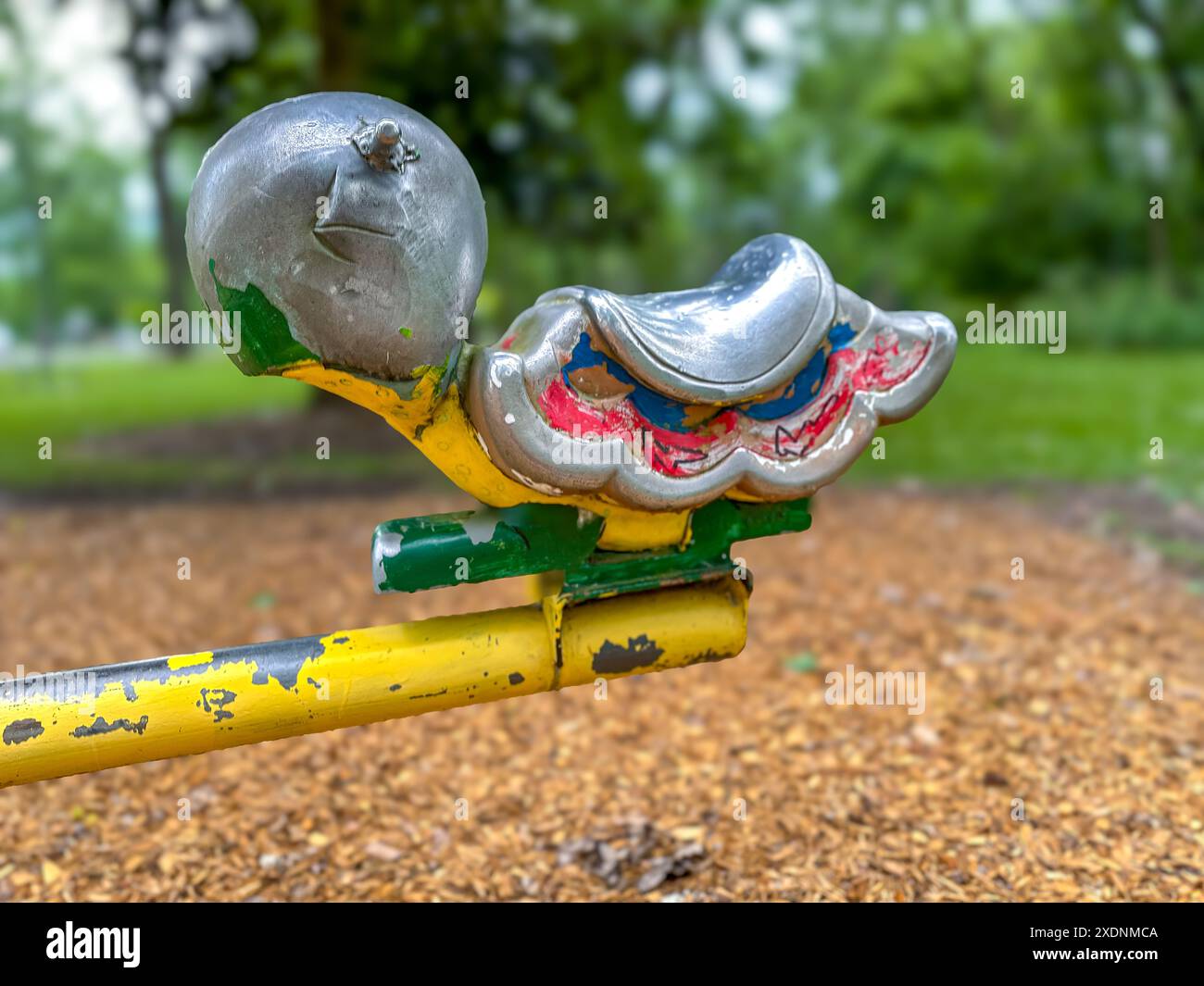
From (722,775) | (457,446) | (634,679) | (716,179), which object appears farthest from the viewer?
(716,179)

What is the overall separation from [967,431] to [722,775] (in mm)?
5234

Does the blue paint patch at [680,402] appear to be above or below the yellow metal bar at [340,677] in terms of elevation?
above

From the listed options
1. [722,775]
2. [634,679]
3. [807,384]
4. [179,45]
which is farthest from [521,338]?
[179,45]

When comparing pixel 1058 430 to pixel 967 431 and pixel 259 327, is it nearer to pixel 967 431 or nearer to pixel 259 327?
pixel 967 431

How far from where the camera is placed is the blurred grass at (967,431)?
19.0 ft

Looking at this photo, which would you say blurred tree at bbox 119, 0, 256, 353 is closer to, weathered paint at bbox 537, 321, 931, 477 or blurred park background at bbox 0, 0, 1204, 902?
blurred park background at bbox 0, 0, 1204, 902

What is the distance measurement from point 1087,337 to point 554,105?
9.93 metres

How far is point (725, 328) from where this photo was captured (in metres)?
1.42

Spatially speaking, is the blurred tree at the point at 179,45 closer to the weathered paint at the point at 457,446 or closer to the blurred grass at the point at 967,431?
the blurred grass at the point at 967,431

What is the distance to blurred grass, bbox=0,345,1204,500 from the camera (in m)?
5.80

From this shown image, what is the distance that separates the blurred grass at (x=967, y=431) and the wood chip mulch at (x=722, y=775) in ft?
6.50

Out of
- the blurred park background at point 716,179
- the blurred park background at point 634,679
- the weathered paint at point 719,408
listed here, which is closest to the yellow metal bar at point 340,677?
the weathered paint at point 719,408

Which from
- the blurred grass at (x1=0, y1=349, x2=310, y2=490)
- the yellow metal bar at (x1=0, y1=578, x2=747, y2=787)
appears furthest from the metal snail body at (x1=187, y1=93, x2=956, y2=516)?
the blurred grass at (x1=0, y1=349, x2=310, y2=490)

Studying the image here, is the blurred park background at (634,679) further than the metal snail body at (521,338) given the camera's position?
Yes
